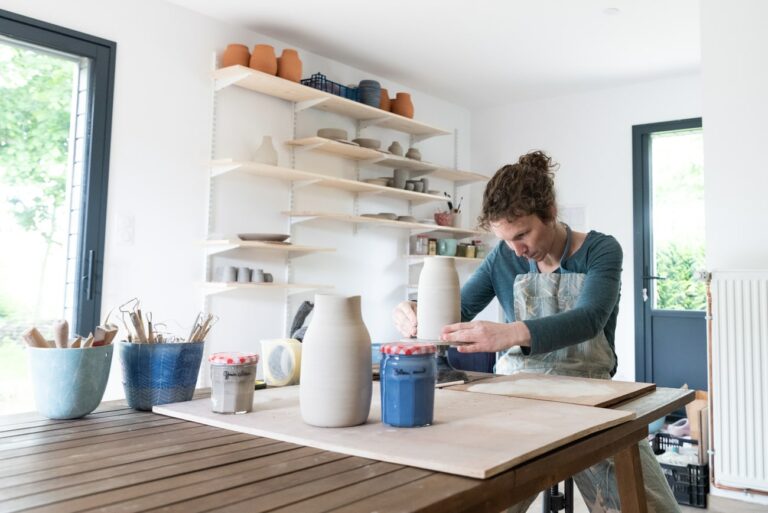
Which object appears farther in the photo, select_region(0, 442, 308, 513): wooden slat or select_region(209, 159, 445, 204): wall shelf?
select_region(209, 159, 445, 204): wall shelf

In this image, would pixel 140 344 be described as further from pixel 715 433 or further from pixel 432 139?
pixel 432 139

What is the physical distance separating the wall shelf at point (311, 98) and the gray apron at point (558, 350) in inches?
86.4

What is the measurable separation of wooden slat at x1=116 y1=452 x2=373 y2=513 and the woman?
2.47 ft

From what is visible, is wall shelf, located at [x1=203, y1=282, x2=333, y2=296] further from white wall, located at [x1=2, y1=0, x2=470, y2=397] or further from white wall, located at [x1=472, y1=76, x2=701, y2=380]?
white wall, located at [x1=472, y1=76, x2=701, y2=380]

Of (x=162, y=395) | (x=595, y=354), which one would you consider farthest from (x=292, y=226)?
(x=162, y=395)

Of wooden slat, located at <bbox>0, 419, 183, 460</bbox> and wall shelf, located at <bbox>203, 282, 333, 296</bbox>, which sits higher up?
wall shelf, located at <bbox>203, 282, 333, 296</bbox>

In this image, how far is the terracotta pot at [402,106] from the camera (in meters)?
4.58

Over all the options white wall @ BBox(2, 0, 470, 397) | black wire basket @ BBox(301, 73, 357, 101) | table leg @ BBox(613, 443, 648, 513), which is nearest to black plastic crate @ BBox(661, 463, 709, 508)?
table leg @ BBox(613, 443, 648, 513)

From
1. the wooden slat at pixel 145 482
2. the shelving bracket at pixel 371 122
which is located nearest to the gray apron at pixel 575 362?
the wooden slat at pixel 145 482

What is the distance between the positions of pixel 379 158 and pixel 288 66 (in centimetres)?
94

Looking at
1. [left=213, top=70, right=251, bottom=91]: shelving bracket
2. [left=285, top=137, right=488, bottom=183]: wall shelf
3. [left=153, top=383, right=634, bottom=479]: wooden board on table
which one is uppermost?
[left=213, top=70, right=251, bottom=91]: shelving bracket

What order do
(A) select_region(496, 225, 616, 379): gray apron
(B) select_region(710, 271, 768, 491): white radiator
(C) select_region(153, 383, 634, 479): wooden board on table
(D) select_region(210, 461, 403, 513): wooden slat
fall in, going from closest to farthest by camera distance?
(D) select_region(210, 461, 403, 513): wooden slat, (C) select_region(153, 383, 634, 479): wooden board on table, (A) select_region(496, 225, 616, 379): gray apron, (B) select_region(710, 271, 768, 491): white radiator

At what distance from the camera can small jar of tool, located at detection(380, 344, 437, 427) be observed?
3.63 feet

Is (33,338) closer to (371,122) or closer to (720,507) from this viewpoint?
(720,507)
